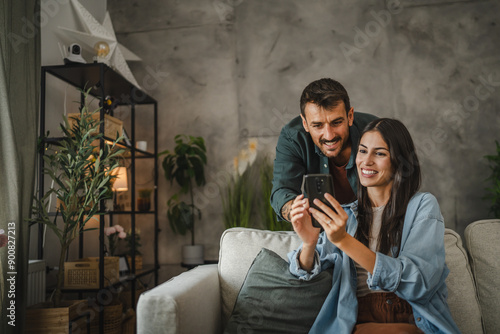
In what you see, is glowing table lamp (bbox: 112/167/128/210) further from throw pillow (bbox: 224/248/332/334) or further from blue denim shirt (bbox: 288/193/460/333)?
blue denim shirt (bbox: 288/193/460/333)

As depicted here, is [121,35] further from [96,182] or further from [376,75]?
[376,75]

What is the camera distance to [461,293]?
65.2 inches

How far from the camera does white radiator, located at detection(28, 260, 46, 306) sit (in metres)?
2.40

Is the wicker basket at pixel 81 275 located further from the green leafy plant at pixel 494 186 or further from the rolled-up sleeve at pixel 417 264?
the green leafy plant at pixel 494 186

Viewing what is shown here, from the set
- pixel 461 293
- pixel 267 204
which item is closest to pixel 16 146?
pixel 267 204

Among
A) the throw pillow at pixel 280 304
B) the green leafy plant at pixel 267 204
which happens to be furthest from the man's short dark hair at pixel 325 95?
the green leafy plant at pixel 267 204

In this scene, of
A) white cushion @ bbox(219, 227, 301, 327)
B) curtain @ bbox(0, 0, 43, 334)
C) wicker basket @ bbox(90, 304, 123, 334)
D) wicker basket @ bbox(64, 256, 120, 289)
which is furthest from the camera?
wicker basket @ bbox(90, 304, 123, 334)

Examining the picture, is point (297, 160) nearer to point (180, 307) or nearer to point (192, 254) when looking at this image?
point (180, 307)

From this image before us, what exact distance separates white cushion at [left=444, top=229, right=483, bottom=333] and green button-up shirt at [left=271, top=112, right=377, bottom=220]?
20.1 inches

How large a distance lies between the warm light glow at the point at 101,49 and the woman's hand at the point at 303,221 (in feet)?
8.16

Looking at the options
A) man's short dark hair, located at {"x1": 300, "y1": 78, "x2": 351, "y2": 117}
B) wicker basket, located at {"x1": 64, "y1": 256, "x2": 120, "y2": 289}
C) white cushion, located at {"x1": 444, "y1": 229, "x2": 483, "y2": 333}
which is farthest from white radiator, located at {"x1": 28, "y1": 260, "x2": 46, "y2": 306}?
white cushion, located at {"x1": 444, "y1": 229, "x2": 483, "y2": 333}

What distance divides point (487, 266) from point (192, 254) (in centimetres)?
251

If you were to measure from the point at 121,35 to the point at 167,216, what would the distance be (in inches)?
77.8

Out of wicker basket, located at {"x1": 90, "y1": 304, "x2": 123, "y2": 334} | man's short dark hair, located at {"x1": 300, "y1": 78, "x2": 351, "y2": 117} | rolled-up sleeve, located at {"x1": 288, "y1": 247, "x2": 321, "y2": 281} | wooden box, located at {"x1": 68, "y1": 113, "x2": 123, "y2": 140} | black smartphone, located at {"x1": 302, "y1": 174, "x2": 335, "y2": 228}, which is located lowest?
wicker basket, located at {"x1": 90, "y1": 304, "x2": 123, "y2": 334}
